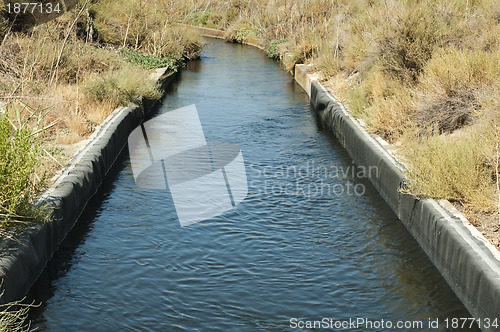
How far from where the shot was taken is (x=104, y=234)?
9711 mm

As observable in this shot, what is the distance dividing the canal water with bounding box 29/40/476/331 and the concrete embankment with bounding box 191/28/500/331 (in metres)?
0.22

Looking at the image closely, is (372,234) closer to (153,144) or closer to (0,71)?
(153,144)

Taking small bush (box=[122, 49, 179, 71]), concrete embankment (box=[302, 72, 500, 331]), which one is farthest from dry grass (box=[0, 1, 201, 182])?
concrete embankment (box=[302, 72, 500, 331])

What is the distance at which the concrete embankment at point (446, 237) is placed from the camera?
260 inches

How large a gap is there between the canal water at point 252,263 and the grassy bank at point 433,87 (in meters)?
1.11

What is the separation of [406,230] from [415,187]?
3.08ft

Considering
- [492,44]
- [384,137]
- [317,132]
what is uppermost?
[492,44]

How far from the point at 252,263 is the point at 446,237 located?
244 cm

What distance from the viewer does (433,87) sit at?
39.5 feet

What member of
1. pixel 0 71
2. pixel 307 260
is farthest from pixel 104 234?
pixel 0 71

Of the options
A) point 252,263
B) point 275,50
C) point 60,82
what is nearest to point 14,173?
point 252,263

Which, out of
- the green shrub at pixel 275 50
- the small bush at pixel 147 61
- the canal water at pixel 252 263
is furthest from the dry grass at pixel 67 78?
the green shrub at pixel 275 50

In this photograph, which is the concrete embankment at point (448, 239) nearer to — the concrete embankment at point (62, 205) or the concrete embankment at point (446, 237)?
the concrete embankment at point (446, 237)

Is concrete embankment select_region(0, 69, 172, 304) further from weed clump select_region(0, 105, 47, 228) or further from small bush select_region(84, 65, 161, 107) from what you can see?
small bush select_region(84, 65, 161, 107)
